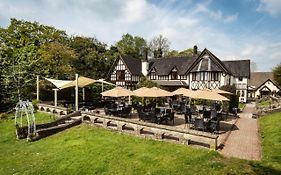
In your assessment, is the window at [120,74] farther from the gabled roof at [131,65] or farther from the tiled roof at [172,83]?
the tiled roof at [172,83]

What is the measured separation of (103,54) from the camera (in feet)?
144

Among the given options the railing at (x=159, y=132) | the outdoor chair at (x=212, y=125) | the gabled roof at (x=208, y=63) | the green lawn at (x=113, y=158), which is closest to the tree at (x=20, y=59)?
the green lawn at (x=113, y=158)

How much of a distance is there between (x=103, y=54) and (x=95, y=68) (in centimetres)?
364

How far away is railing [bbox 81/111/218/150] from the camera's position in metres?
9.95

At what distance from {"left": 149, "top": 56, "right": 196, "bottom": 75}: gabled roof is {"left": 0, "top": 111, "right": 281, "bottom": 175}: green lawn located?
25.4 meters

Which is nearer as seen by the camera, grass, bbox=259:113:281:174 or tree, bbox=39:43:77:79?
grass, bbox=259:113:281:174

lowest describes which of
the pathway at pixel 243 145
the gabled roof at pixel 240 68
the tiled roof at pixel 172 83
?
the pathway at pixel 243 145

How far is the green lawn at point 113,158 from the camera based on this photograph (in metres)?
8.27

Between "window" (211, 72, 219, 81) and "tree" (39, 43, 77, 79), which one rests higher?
"tree" (39, 43, 77, 79)

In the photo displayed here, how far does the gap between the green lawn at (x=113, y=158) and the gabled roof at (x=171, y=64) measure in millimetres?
25397

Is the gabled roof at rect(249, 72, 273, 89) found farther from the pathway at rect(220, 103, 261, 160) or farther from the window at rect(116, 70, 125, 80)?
the pathway at rect(220, 103, 261, 160)

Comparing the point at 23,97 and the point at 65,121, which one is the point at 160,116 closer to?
the point at 65,121

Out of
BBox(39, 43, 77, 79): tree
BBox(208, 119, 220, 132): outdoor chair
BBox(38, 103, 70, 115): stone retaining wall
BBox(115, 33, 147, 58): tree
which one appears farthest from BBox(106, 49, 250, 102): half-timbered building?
BBox(115, 33, 147, 58): tree

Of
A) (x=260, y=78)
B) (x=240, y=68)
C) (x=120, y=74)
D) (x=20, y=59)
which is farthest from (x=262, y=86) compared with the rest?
(x=20, y=59)
